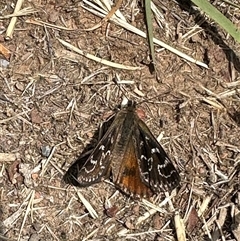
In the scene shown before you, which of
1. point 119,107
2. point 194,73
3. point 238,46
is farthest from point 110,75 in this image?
point 238,46

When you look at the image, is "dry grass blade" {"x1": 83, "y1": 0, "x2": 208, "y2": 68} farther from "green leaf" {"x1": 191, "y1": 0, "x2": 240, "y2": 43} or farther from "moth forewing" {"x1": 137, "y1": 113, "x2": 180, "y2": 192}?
"moth forewing" {"x1": 137, "y1": 113, "x2": 180, "y2": 192}

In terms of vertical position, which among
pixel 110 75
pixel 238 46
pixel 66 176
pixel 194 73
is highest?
pixel 238 46

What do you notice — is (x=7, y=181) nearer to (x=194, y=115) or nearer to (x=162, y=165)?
(x=162, y=165)

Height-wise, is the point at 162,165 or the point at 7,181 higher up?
the point at 162,165

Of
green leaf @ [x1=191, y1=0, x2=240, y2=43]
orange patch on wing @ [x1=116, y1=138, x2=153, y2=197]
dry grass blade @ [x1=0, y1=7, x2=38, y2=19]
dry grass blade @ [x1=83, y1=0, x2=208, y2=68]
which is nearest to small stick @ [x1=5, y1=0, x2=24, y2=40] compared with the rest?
dry grass blade @ [x1=0, y1=7, x2=38, y2=19]

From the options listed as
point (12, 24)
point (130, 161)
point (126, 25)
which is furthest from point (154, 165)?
point (12, 24)

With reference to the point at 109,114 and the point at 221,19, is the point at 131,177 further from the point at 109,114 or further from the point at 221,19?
the point at 221,19

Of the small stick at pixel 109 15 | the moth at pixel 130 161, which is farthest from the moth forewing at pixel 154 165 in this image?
the small stick at pixel 109 15
